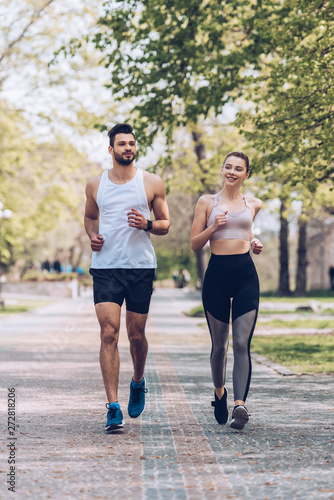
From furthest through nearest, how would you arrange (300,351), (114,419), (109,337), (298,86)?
(300,351) → (298,86) → (109,337) → (114,419)

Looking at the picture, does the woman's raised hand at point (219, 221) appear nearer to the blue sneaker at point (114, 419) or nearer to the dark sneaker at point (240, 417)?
the dark sneaker at point (240, 417)

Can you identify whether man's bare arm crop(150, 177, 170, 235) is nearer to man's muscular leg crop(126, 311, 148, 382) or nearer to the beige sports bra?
the beige sports bra

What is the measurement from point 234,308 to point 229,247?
441 mm

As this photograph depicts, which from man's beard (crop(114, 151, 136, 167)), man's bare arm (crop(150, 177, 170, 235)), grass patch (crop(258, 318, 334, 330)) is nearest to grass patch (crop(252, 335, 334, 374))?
grass patch (crop(258, 318, 334, 330))

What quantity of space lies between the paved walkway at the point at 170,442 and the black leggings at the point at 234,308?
39cm

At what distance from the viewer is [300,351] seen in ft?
46.1

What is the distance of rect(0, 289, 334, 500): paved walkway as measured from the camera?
450cm

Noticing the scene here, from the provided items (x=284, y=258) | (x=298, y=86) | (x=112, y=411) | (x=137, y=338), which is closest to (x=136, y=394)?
(x=137, y=338)

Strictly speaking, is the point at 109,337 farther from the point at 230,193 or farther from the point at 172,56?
the point at 172,56

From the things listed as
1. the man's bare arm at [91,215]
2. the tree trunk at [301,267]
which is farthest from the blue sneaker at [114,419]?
the tree trunk at [301,267]

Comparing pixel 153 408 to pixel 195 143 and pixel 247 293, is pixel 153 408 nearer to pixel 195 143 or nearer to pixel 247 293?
pixel 247 293

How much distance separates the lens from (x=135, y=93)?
45.8ft

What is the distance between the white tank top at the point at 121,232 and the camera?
250 inches

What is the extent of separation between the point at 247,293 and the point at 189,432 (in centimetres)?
106
